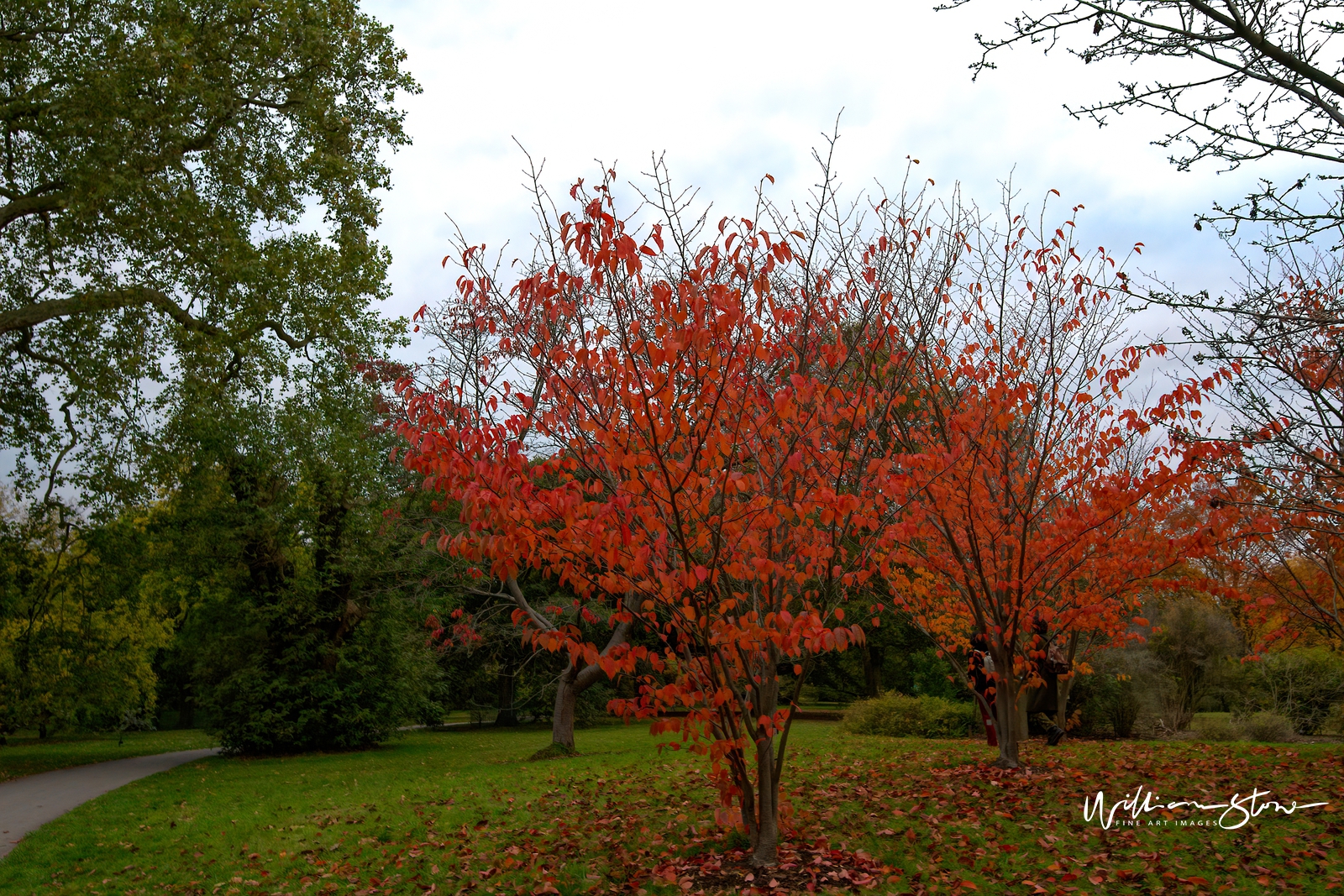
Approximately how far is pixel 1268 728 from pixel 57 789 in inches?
739

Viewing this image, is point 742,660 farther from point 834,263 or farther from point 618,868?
point 834,263

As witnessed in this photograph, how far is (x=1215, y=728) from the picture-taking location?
13680mm

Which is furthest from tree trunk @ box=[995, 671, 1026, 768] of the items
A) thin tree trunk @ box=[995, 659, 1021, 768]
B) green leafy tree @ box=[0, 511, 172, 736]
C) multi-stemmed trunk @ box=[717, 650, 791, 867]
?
green leafy tree @ box=[0, 511, 172, 736]

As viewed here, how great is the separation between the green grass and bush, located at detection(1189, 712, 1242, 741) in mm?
20027

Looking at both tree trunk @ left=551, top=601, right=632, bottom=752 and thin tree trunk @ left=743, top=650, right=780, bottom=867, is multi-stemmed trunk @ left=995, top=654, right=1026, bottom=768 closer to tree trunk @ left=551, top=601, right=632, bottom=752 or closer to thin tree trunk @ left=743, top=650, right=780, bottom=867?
thin tree trunk @ left=743, top=650, right=780, bottom=867

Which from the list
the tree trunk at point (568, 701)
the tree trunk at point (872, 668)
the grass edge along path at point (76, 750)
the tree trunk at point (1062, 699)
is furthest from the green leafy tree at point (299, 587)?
the tree trunk at point (872, 668)

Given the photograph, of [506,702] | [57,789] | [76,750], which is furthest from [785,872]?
[506,702]

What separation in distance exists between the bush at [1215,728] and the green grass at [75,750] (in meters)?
20.0

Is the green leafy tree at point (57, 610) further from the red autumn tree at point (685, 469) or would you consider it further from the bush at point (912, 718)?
the bush at point (912, 718)

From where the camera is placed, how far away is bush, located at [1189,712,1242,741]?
13.1 metres

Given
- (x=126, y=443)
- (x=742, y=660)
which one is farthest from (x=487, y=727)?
(x=742, y=660)

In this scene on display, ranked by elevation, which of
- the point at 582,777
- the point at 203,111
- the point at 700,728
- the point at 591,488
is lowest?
the point at 582,777

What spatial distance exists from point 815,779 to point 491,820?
3.25 meters

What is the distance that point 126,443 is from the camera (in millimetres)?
12383
